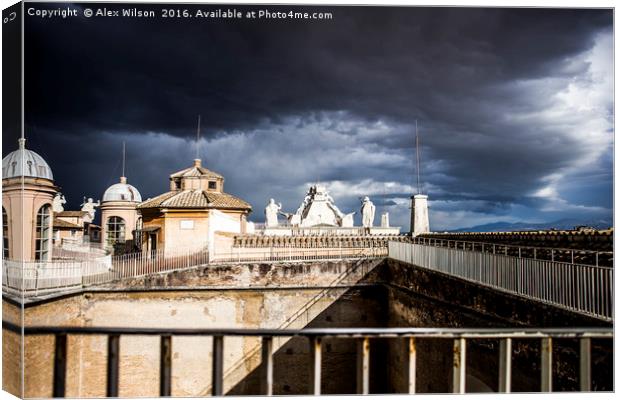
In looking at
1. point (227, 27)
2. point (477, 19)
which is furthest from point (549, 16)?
point (227, 27)

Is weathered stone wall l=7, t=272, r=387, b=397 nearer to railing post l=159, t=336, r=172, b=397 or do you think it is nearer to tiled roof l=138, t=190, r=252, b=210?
tiled roof l=138, t=190, r=252, b=210

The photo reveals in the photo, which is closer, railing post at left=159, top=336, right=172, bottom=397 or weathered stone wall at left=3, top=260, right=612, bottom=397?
railing post at left=159, top=336, right=172, bottom=397

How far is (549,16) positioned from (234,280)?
1111 centimetres

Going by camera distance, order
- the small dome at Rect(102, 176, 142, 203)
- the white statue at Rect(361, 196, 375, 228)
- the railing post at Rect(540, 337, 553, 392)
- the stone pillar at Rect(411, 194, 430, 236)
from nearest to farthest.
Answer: the railing post at Rect(540, 337, 553, 392) < the stone pillar at Rect(411, 194, 430, 236) < the white statue at Rect(361, 196, 375, 228) < the small dome at Rect(102, 176, 142, 203)

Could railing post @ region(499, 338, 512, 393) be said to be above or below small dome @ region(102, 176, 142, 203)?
below

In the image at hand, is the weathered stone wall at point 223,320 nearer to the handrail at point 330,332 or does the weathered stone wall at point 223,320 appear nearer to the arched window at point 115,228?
the handrail at point 330,332

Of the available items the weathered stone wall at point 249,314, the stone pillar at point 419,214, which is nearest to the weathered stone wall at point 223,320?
the weathered stone wall at point 249,314

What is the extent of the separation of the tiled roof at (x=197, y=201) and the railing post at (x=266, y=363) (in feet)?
50.5

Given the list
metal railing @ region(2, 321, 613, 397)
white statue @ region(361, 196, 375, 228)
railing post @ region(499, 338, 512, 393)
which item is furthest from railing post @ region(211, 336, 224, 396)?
white statue @ region(361, 196, 375, 228)

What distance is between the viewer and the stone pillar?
16.8 meters

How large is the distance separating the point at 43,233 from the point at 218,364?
10782 mm

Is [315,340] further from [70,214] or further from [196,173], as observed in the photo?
[70,214]

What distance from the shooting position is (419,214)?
1684 cm

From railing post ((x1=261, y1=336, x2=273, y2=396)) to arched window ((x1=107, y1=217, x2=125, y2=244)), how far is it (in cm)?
3076
